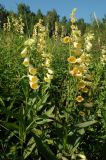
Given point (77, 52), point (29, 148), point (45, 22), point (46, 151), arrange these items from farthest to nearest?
1. point (45, 22)
2. point (77, 52)
3. point (29, 148)
4. point (46, 151)

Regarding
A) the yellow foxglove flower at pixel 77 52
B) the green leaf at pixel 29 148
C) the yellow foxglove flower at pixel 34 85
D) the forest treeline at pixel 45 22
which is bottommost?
the green leaf at pixel 29 148

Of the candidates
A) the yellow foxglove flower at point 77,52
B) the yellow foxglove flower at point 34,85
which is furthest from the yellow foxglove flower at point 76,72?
the yellow foxglove flower at point 34,85

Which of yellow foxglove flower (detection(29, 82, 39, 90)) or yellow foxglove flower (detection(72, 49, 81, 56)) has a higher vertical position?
yellow foxglove flower (detection(72, 49, 81, 56))

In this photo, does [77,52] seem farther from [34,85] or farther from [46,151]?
[46,151]

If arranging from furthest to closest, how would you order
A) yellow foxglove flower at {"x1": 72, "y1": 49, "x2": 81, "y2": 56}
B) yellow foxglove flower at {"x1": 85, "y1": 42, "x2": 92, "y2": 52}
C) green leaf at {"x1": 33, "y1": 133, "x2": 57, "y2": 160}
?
yellow foxglove flower at {"x1": 85, "y1": 42, "x2": 92, "y2": 52} < yellow foxglove flower at {"x1": 72, "y1": 49, "x2": 81, "y2": 56} < green leaf at {"x1": 33, "y1": 133, "x2": 57, "y2": 160}

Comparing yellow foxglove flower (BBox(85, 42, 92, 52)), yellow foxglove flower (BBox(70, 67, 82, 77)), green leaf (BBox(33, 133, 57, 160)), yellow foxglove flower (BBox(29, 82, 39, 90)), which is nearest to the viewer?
green leaf (BBox(33, 133, 57, 160))

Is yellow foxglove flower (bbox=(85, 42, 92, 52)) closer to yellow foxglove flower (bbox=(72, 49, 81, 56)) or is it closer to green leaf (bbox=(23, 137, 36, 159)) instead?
yellow foxglove flower (bbox=(72, 49, 81, 56))

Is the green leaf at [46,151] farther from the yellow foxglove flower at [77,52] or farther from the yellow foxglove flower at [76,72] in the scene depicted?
the yellow foxglove flower at [77,52]

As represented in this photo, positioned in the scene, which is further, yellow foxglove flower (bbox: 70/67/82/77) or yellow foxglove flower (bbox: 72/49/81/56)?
yellow foxglove flower (bbox: 72/49/81/56)

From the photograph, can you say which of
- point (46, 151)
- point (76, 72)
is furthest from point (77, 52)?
point (46, 151)

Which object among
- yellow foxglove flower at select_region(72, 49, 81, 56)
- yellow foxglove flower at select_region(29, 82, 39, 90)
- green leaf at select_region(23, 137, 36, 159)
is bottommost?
green leaf at select_region(23, 137, 36, 159)

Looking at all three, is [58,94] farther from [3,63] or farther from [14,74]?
[3,63]

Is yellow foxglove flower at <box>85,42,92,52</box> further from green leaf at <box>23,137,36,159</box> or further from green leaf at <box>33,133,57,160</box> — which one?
green leaf at <box>33,133,57,160</box>

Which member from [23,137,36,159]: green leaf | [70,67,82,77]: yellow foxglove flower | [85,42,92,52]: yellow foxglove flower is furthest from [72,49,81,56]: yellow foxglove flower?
[23,137,36,159]: green leaf
